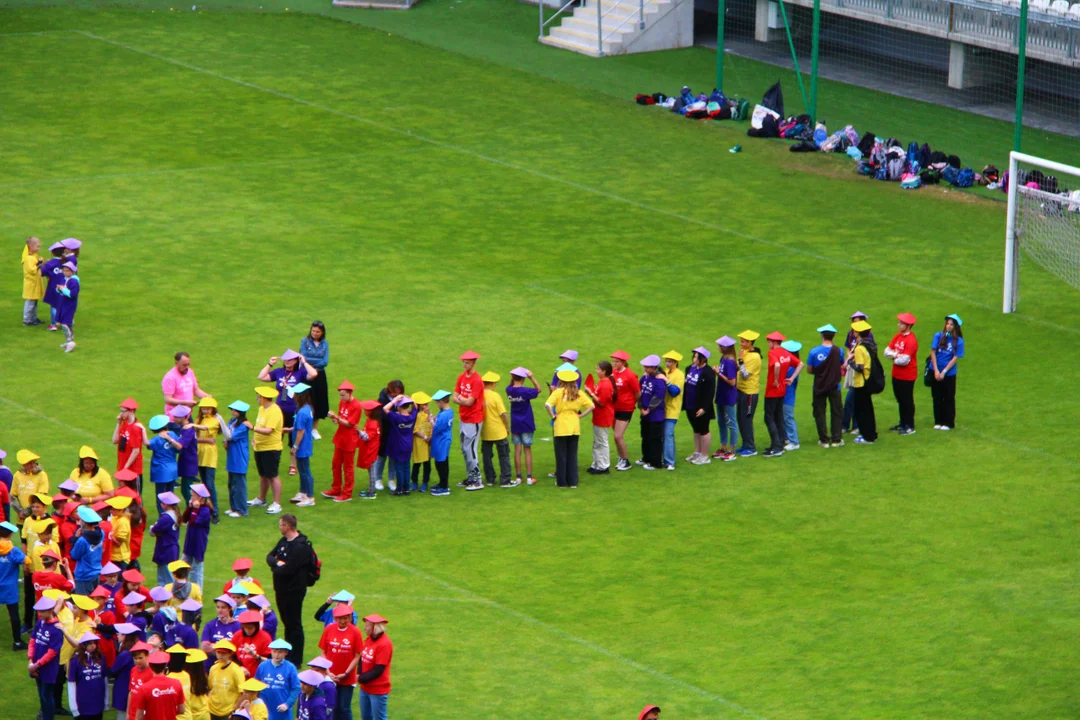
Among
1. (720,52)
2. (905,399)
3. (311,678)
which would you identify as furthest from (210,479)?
(720,52)

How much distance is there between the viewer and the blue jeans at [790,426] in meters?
23.8

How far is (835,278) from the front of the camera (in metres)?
30.8

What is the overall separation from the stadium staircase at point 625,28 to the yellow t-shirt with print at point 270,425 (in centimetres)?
2537

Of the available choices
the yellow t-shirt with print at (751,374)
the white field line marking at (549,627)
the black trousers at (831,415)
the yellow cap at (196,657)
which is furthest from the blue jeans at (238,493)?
the black trousers at (831,415)

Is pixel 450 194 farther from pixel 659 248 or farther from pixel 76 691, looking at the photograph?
pixel 76 691

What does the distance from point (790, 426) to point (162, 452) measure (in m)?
8.40

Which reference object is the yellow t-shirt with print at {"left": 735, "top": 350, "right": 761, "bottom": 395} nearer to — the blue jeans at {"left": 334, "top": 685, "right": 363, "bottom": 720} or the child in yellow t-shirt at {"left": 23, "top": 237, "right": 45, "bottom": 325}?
the blue jeans at {"left": 334, "top": 685, "right": 363, "bottom": 720}

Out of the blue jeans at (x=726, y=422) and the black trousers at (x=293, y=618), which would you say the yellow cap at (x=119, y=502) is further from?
the blue jeans at (x=726, y=422)

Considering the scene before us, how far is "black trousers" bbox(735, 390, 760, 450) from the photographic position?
23453 mm

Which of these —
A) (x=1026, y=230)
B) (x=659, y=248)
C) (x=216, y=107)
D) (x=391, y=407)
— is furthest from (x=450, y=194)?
(x=391, y=407)

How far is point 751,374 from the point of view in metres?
23.5

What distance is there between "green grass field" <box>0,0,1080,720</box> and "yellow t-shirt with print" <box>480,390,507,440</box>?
80 centimetres

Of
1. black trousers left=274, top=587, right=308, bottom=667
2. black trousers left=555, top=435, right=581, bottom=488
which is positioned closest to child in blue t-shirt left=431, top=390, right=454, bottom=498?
black trousers left=555, top=435, right=581, bottom=488

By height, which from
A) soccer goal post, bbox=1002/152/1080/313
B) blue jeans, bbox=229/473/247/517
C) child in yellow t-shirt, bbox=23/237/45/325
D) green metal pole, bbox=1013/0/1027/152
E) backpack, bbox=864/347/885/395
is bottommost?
blue jeans, bbox=229/473/247/517
